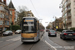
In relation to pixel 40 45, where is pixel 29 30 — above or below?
above

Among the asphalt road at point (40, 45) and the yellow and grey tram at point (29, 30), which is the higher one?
the yellow and grey tram at point (29, 30)

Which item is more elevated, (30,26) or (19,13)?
(19,13)

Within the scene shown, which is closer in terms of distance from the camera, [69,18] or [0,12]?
[0,12]

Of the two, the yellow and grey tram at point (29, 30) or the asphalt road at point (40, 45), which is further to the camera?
the yellow and grey tram at point (29, 30)

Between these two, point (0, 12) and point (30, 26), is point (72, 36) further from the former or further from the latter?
point (0, 12)

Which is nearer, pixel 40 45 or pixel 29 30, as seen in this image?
pixel 40 45

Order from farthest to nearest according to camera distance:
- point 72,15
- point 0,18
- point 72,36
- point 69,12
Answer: point 69,12 → point 72,15 → point 0,18 → point 72,36

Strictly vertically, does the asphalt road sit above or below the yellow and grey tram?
below

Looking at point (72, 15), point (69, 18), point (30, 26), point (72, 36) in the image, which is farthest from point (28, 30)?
point (69, 18)

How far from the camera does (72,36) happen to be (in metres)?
15.6

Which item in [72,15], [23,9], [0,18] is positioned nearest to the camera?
[0,18]

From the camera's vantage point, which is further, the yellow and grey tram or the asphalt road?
the yellow and grey tram

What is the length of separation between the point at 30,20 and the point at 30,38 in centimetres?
211

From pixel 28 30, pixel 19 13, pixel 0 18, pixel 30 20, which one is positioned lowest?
pixel 28 30
